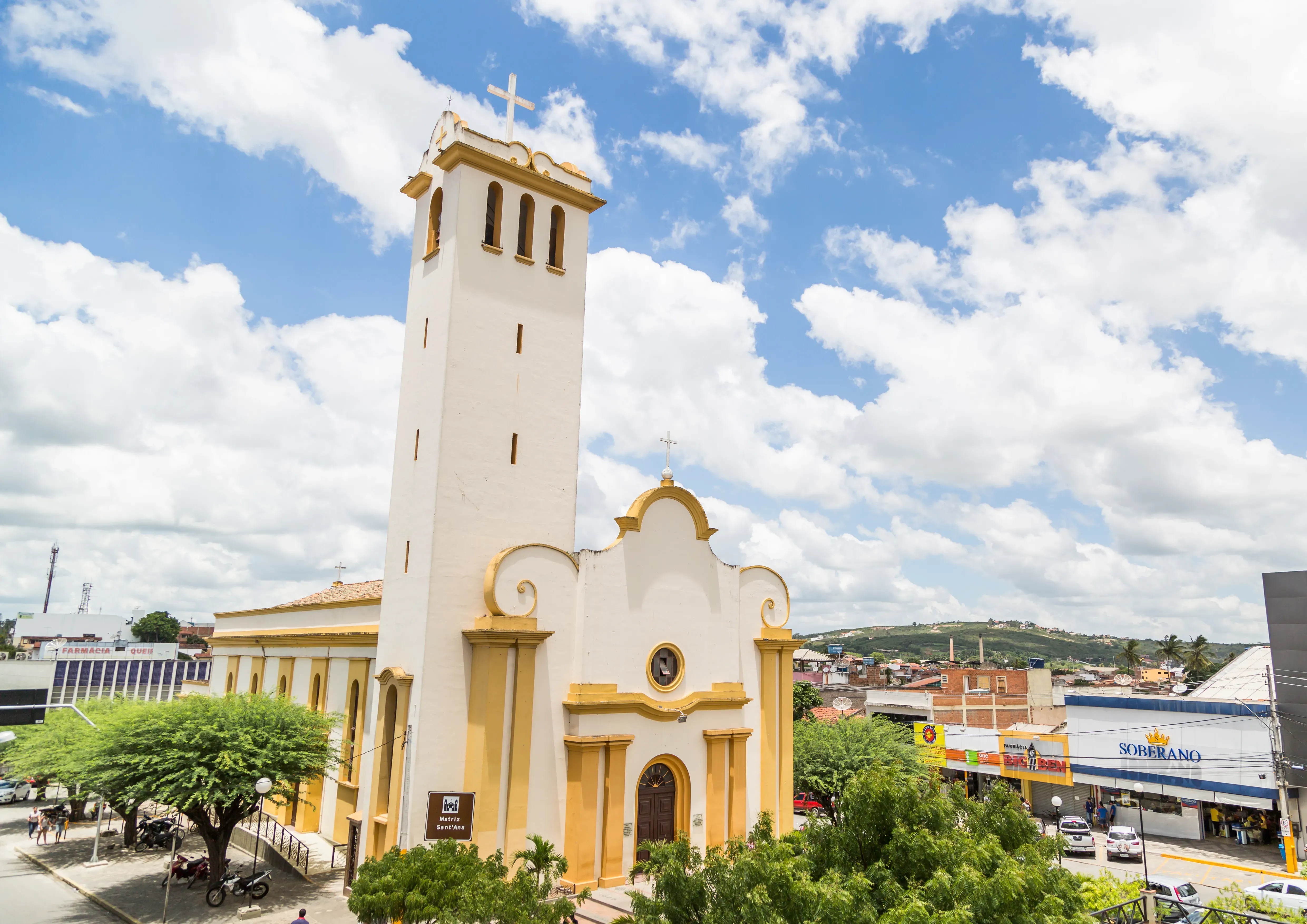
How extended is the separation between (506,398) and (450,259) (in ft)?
15.9

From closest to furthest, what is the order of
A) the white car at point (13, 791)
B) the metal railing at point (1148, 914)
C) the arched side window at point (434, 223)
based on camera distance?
the metal railing at point (1148, 914) → the arched side window at point (434, 223) → the white car at point (13, 791)

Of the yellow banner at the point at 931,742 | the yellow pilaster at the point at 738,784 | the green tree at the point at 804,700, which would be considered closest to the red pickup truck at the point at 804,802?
the yellow banner at the point at 931,742

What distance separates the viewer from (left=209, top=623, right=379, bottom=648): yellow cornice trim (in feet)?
101

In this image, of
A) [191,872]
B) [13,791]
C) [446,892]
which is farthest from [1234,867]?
[13,791]

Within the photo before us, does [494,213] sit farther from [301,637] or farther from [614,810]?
[301,637]

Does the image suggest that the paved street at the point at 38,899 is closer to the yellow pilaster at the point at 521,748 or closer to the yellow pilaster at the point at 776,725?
the yellow pilaster at the point at 521,748

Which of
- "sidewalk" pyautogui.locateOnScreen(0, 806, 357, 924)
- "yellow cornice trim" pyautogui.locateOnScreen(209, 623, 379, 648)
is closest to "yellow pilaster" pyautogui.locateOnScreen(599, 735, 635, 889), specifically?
"sidewalk" pyautogui.locateOnScreen(0, 806, 357, 924)

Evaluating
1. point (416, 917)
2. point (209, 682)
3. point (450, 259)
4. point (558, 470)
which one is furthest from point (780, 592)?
point (209, 682)

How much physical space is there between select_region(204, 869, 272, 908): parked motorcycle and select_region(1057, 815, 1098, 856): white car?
30.9m

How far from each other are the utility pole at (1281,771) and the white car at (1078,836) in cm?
715

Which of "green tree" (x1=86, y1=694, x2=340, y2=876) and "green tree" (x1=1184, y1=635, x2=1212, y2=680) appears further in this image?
"green tree" (x1=1184, y1=635, x2=1212, y2=680)

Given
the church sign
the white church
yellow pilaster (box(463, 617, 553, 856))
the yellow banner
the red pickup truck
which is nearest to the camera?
the church sign

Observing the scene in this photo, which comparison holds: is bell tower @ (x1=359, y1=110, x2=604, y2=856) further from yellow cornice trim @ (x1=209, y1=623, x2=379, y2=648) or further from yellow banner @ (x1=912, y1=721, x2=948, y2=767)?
yellow banner @ (x1=912, y1=721, x2=948, y2=767)

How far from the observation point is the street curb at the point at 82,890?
2434 centimetres
